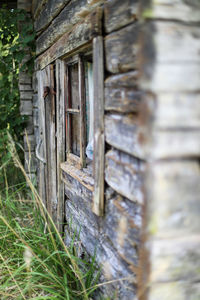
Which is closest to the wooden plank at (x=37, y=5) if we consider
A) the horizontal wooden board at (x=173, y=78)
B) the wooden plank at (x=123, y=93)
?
the wooden plank at (x=123, y=93)

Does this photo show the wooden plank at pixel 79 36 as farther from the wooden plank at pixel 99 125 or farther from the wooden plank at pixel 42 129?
the wooden plank at pixel 42 129

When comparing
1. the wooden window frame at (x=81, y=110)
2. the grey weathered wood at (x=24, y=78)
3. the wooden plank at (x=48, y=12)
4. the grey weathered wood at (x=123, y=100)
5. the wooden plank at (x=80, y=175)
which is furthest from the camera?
the grey weathered wood at (x=24, y=78)

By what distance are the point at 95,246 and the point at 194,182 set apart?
3.70 ft

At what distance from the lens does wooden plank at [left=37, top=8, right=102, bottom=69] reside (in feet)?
5.96

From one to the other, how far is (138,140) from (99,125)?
631 millimetres

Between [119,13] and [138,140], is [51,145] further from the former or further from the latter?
[138,140]

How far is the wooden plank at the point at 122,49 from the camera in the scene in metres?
1.46

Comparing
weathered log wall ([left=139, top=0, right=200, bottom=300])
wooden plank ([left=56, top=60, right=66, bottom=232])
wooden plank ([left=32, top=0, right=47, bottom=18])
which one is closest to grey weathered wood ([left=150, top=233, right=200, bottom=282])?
weathered log wall ([left=139, top=0, right=200, bottom=300])

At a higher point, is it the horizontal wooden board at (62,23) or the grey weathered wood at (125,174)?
the horizontal wooden board at (62,23)

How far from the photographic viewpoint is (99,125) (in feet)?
6.11

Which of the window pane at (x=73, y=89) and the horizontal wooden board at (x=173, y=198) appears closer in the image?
the horizontal wooden board at (x=173, y=198)

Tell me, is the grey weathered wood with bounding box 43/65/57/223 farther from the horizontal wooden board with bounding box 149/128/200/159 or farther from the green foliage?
the horizontal wooden board with bounding box 149/128/200/159

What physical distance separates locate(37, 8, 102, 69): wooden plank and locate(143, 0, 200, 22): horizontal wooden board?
727mm

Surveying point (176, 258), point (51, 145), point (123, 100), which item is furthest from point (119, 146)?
point (51, 145)
